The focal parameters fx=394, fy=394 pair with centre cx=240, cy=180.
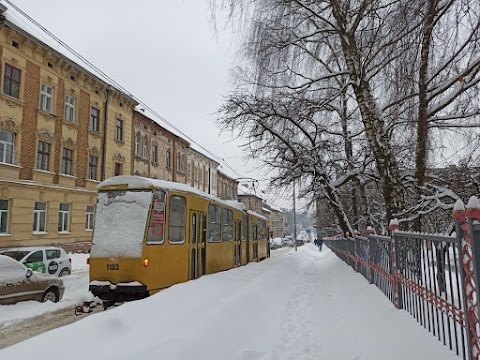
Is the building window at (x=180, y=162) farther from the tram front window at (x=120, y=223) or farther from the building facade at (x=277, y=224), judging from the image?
the building facade at (x=277, y=224)

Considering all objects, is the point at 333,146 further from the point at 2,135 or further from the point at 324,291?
the point at 2,135

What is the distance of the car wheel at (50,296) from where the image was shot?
10220 millimetres

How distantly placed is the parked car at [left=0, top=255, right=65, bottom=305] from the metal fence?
8.36 m

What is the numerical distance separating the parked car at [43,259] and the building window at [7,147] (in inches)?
270

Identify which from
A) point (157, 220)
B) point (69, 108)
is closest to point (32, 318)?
point (157, 220)

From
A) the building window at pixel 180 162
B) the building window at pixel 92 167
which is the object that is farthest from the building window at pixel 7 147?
the building window at pixel 180 162

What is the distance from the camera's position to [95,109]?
2717cm

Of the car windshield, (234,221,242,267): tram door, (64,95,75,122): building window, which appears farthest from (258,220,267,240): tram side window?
(64,95,75,122): building window

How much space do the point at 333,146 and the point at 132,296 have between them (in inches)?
391

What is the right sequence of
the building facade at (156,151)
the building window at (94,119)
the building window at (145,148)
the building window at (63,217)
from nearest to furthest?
the building window at (63,217) → the building window at (94,119) → the building facade at (156,151) → the building window at (145,148)

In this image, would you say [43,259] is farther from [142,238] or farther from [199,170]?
[199,170]

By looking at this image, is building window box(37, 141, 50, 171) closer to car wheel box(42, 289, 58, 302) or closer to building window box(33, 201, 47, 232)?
building window box(33, 201, 47, 232)

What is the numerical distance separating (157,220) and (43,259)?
23.4 feet

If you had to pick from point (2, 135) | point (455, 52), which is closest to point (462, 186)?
point (455, 52)
